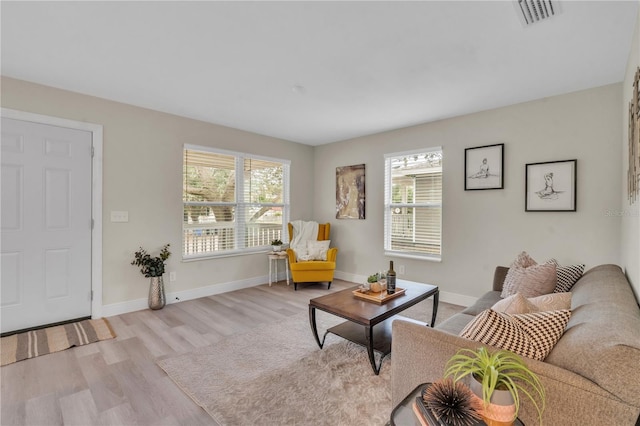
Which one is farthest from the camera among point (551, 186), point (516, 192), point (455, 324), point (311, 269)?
point (311, 269)

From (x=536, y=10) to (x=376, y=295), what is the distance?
2.36 metres

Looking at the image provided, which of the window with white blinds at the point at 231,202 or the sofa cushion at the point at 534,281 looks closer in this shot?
the sofa cushion at the point at 534,281

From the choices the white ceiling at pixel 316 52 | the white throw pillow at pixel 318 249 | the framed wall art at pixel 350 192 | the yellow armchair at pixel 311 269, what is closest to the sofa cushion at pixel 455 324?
the white ceiling at pixel 316 52

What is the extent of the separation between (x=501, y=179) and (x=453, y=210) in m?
0.69

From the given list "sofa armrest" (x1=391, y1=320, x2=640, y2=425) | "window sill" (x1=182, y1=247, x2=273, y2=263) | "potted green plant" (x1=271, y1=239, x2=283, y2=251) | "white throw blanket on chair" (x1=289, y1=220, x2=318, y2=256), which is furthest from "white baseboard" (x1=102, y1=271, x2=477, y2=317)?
"sofa armrest" (x1=391, y1=320, x2=640, y2=425)

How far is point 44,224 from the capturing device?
3.11 m

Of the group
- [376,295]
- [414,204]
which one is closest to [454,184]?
[414,204]

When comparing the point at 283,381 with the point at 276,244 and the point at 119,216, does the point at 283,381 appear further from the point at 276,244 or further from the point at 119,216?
the point at 276,244

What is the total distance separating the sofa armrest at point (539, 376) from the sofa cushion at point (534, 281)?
138 cm

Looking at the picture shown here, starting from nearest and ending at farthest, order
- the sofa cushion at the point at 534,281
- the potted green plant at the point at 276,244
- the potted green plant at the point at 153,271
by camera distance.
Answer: the sofa cushion at the point at 534,281
the potted green plant at the point at 153,271
the potted green plant at the point at 276,244

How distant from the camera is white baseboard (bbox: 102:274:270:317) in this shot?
3.51 m

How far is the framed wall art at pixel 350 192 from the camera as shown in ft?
16.8

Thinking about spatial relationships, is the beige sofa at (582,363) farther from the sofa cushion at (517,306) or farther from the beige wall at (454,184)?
the beige wall at (454,184)

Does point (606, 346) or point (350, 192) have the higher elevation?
point (350, 192)
